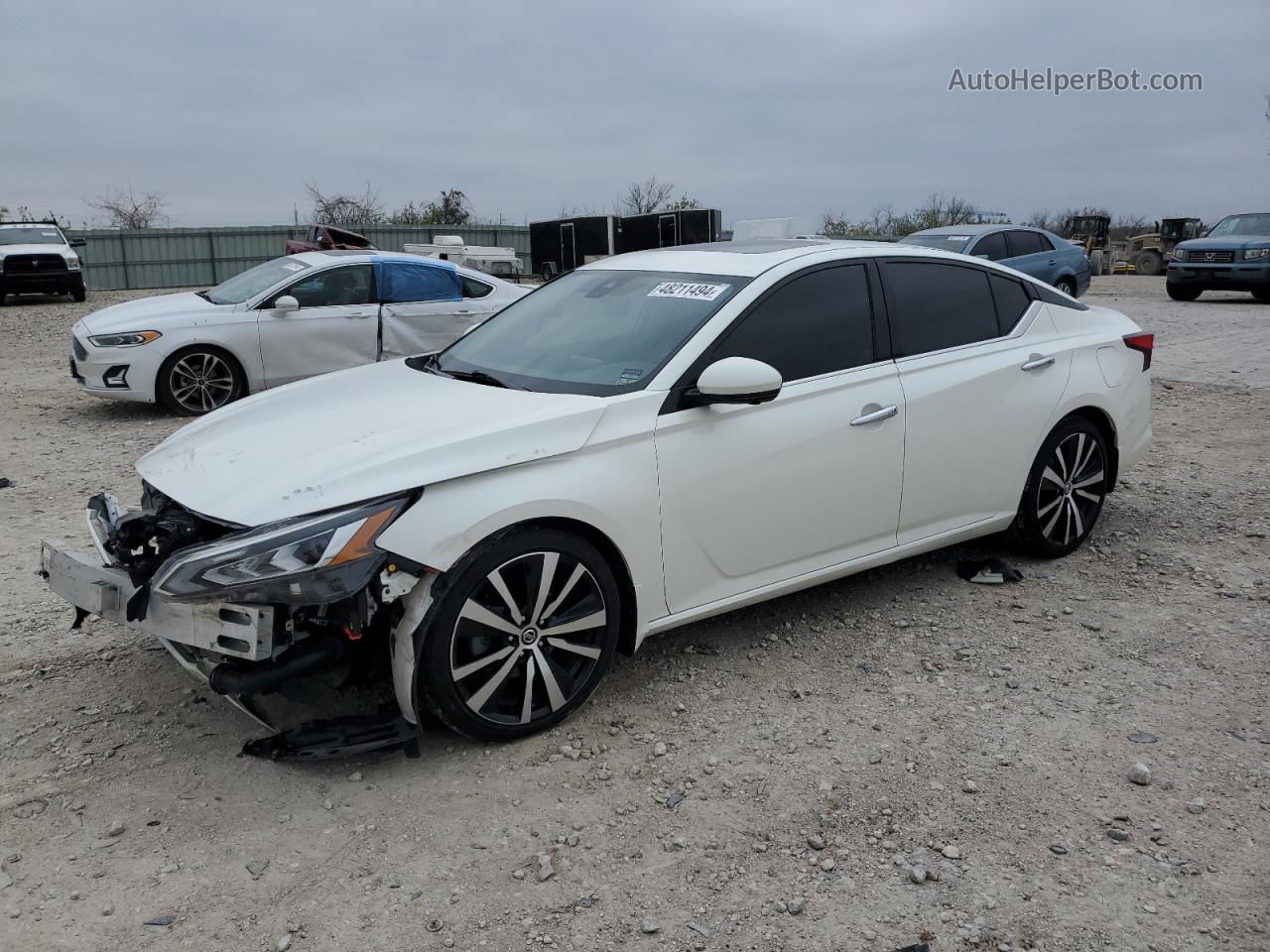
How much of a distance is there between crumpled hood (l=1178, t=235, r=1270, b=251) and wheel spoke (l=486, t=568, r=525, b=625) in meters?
Answer: 20.8

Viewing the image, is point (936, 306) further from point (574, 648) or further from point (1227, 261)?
point (1227, 261)

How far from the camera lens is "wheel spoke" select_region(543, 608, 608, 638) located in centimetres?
349

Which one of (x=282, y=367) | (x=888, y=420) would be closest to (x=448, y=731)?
(x=888, y=420)

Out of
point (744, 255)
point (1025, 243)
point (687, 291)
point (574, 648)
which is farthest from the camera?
point (1025, 243)

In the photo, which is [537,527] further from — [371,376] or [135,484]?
[135,484]

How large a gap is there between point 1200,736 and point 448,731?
8.57ft

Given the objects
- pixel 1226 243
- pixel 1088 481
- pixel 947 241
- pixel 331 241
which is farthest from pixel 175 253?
pixel 1088 481

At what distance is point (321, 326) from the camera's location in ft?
31.5

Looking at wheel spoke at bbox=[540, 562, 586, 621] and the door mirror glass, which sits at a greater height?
the door mirror glass

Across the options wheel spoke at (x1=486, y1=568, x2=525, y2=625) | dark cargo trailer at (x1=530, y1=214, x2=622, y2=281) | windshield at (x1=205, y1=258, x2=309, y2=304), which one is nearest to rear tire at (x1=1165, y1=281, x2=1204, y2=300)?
dark cargo trailer at (x1=530, y1=214, x2=622, y2=281)

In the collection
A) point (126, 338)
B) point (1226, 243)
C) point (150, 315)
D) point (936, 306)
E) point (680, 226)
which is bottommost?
point (126, 338)

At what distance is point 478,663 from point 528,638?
7.3 inches

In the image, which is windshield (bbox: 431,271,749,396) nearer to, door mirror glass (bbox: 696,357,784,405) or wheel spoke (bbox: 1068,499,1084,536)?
door mirror glass (bbox: 696,357,784,405)

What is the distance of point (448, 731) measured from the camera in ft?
12.0
